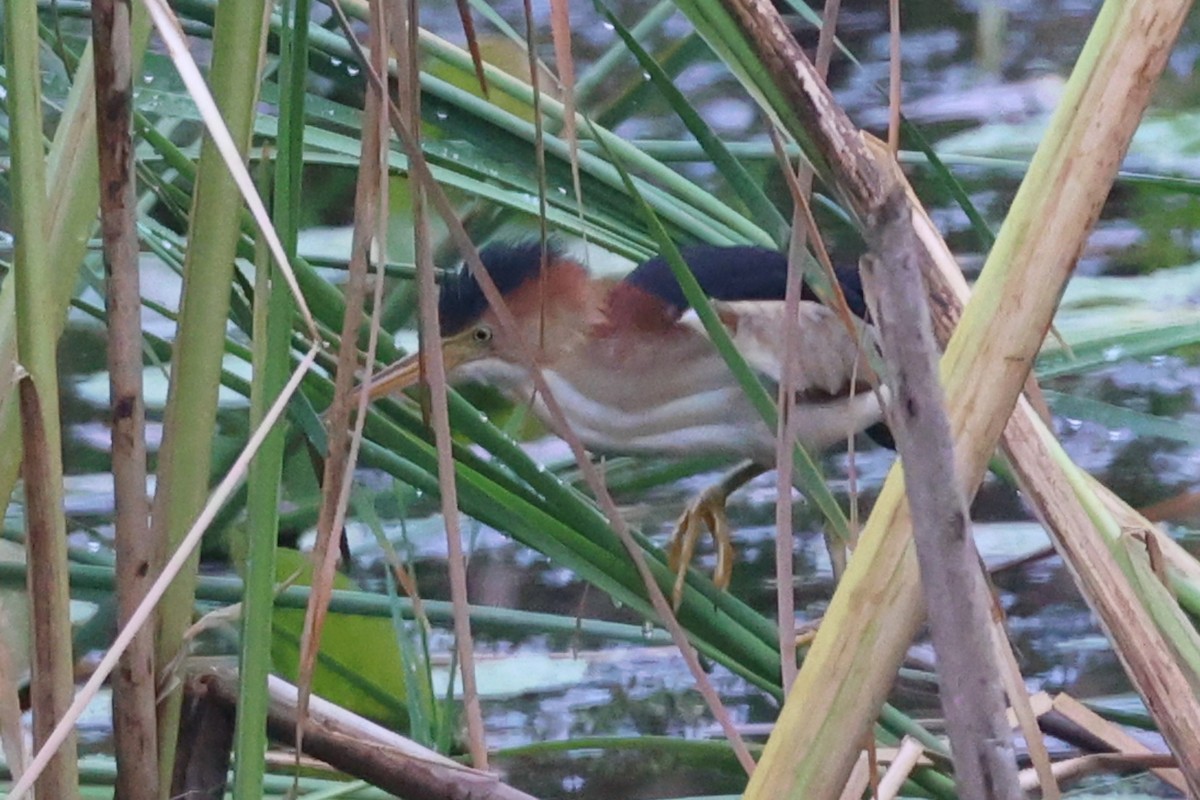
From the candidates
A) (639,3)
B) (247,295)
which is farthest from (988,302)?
(639,3)

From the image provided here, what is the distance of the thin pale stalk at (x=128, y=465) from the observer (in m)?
0.69

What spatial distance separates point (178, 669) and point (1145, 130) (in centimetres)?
195

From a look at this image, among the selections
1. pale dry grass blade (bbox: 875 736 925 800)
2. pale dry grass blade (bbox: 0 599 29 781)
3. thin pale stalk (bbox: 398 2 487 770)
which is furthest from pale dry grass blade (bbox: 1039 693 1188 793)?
pale dry grass blade (bbox: 0 599 29 781)

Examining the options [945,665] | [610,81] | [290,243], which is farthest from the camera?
[610,81]

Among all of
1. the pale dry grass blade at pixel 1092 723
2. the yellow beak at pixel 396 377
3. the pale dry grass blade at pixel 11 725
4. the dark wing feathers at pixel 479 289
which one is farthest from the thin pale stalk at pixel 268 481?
the dark wing feathers at pixel 479 289

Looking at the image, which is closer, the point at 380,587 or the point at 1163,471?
the point at 380,587

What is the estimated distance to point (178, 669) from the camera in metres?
0.76

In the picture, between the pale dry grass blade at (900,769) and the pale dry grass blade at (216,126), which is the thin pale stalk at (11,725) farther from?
the pale dry grass blade at (900,769)

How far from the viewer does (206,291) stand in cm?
70

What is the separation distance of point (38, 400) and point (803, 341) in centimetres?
111

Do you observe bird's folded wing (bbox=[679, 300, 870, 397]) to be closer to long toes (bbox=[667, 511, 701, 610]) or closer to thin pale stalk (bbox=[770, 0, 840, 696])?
long toes (bbox=[667, 511, 701, 610])

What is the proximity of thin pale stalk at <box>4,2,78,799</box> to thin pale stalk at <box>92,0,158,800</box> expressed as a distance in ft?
0.11

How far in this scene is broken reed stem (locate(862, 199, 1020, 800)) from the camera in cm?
43

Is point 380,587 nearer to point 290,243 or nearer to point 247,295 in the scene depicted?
point 247,295
